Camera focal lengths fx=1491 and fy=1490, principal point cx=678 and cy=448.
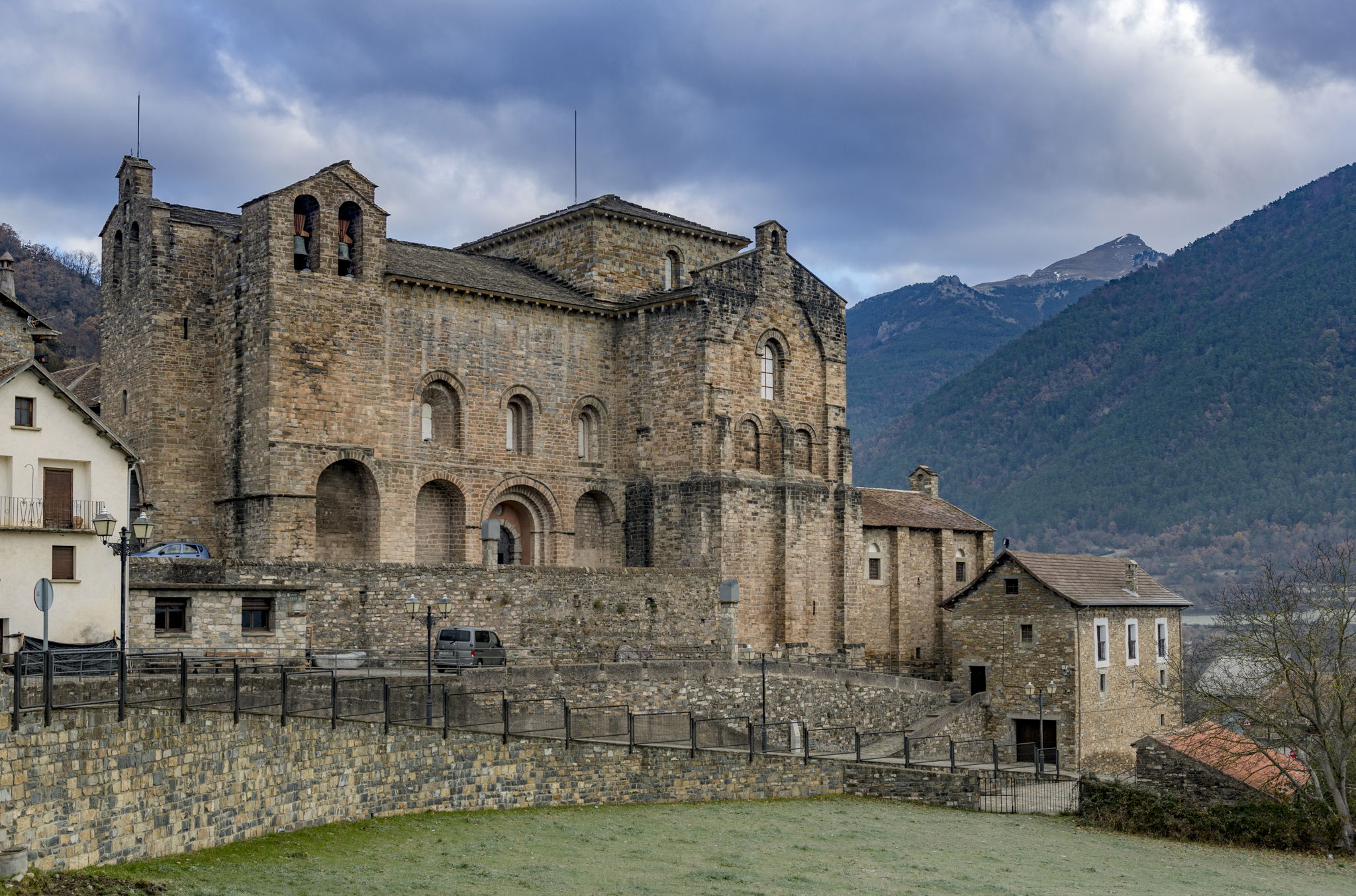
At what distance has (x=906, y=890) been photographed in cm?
2616

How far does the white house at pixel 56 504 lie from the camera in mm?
30312

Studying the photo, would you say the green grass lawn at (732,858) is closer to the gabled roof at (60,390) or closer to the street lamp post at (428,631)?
the street lamp post at (428,631)

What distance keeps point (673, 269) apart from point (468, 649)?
2244cm

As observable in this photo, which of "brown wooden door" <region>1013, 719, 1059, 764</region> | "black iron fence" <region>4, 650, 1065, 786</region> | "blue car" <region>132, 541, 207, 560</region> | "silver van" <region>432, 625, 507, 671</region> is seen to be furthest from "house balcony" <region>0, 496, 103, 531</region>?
"brown wooden door" <region>1013, 719, 1059, 764</region>

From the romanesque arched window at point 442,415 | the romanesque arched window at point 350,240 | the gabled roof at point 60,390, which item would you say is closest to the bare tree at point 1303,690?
the romanesque arched window at point 442,415

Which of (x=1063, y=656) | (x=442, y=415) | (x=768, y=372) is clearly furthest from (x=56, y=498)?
(x=1063, y=656)

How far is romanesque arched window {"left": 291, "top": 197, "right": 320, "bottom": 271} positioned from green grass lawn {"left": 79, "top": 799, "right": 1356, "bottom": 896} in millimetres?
19762

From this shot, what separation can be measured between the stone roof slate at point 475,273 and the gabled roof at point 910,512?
1340 centimetres

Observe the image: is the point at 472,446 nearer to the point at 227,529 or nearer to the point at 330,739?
the point at 227,529

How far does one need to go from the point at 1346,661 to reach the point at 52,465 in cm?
3267

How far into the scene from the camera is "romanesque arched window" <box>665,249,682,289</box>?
5500 centimetres

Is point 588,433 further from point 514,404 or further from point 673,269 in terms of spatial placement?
point 673,269

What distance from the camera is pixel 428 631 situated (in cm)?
3194

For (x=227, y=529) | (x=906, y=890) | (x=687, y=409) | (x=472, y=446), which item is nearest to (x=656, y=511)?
(x=687, y=409)
